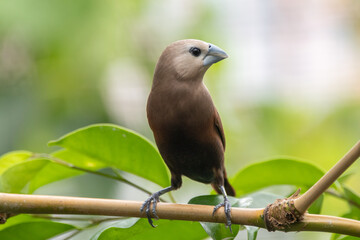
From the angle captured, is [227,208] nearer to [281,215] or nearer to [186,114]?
[281,215]

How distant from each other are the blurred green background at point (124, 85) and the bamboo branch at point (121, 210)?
1.96 metres

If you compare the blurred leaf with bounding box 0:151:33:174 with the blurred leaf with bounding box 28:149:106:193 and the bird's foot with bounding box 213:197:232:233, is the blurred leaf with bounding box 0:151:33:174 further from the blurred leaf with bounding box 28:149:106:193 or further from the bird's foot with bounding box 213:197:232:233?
the bird's foot with bounding box 213:197:232:233

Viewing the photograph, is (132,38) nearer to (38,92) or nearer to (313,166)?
(38,92)

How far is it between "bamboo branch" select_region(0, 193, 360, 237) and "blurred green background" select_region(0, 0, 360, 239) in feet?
6.42

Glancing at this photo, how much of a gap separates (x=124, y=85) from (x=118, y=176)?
2.61 meters

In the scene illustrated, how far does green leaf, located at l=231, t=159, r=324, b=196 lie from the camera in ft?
4.30

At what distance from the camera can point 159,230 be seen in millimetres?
1275

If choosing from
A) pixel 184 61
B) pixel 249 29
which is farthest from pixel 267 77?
pixel 184 61

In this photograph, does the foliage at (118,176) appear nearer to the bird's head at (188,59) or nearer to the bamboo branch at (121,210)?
the bamboo branch at (121,210)

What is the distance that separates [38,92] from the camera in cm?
328

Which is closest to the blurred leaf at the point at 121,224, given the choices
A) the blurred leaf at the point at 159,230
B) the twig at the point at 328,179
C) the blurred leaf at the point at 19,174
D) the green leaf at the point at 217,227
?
the blurred leaf at the point at 159,230

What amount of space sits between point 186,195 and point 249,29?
392cm

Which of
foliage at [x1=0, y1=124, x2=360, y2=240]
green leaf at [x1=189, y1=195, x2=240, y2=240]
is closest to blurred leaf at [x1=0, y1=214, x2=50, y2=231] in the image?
foliage at [x1=0, y1=124, x2=360, y2=240]

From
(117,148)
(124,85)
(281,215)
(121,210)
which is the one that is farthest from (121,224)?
(124,85)
